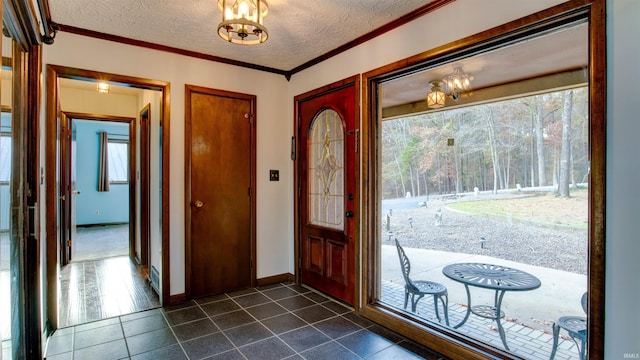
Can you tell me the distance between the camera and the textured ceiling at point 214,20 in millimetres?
2455

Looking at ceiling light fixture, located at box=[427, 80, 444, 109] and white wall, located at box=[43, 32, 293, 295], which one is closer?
white wall, located at box=[43, 32, 293, 295]

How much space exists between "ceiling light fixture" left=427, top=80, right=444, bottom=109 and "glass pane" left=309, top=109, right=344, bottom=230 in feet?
3.73

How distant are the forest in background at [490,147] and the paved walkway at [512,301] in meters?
0.67

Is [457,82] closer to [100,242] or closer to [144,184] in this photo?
[144,184]

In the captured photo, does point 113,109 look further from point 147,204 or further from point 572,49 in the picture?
point 572,49

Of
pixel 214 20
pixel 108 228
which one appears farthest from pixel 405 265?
pixel 108 228

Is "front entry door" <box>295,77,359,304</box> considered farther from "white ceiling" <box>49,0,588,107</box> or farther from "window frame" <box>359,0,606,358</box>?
"white ceiling" <box>49,0,588,107</box>

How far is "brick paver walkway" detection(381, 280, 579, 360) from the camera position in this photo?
7.79ft

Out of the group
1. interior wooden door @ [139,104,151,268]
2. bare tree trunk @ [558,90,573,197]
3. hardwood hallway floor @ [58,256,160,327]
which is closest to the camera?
bare tree trunk @ [558,90,573,197]

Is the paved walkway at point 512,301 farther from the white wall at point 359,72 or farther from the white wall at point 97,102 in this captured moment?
the white wall at point 97,102

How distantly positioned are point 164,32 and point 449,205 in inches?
127

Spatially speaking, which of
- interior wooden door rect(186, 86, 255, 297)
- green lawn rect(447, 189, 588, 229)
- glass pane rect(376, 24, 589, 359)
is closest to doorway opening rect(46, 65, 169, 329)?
interior wooden door rect(186, 86, 255, 297)

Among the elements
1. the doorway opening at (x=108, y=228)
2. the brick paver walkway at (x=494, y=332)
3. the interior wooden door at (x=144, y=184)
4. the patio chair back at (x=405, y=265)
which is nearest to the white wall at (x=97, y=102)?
the doorway opening at (x=108, y=228)

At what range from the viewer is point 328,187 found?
3.50 m
